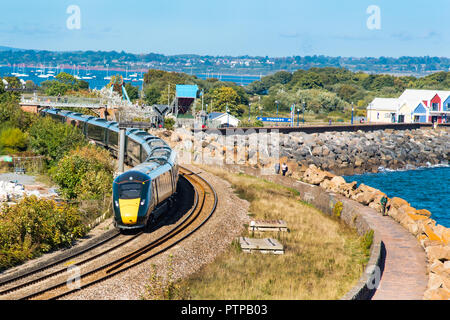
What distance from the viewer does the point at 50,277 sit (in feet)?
64.8

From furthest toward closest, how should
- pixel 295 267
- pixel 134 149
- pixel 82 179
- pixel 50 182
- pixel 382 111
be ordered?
1. pixel 382 111
2. pixel 134 149
3. pixel 50 182
4. pixel 82 179
5. pixel 295 267

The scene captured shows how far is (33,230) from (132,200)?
14.8 feet

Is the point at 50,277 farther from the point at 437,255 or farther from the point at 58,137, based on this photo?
the point at 58,137

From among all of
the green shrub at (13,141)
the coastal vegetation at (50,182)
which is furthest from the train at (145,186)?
the green shrub at (13,141)

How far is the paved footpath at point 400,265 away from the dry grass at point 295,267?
118cm

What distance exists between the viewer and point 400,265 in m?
22.7

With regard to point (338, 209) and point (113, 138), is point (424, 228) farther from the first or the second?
point (113, 138)

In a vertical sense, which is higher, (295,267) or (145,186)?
(145,186)

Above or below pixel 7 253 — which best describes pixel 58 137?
above

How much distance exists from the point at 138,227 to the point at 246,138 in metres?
47.5

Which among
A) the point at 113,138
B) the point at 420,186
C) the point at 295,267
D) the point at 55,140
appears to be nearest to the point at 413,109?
the point at 420,186

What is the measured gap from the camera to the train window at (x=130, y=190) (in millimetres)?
24750

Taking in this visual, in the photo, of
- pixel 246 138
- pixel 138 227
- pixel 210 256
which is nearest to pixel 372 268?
pixel 210 256
